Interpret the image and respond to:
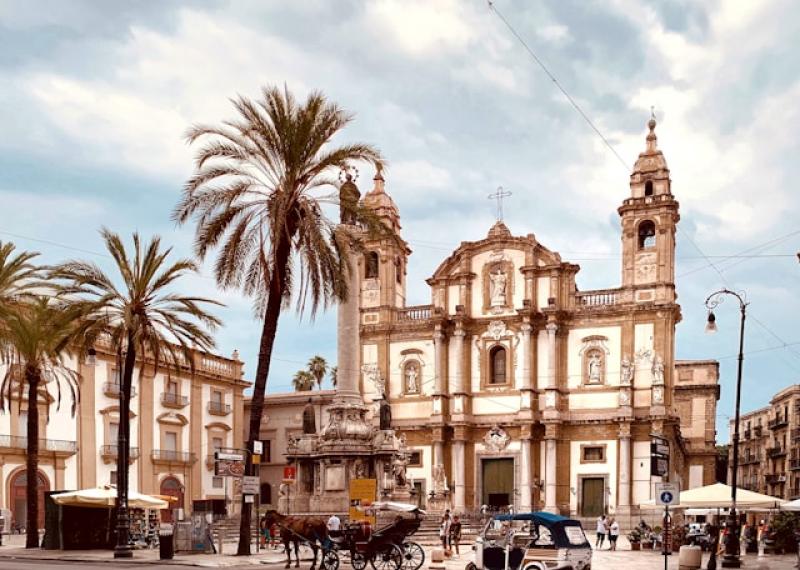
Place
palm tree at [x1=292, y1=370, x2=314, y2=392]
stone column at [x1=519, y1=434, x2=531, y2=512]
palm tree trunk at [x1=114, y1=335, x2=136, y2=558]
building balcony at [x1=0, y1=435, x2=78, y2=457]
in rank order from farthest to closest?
palm tree at [x1=292, y1=370, x2=314, y2=392] → stone column at [x1=519, y1=434, x2=531, y2=512] → building balcony at [x1=0, y1=435, x2=78, y2=457] → palm tree trunk at [x1=114, y1=335, x2=136, y2=558]

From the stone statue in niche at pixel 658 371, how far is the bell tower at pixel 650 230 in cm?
311

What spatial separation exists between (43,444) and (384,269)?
22872 millimetres

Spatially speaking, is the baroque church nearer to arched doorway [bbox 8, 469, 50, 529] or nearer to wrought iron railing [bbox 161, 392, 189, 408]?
wrought iron railing [bbox 161, 392, 189, 408]

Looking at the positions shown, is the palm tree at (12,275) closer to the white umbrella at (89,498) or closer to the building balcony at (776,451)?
the white umbrella at (89,498)

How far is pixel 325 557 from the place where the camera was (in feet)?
70.1

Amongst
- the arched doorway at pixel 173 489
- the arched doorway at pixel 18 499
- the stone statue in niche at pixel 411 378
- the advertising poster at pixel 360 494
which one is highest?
the stone statue in niche at pixel 411 378

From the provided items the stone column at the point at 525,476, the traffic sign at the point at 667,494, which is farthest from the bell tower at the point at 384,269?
the traffic sign at the point at 667,494

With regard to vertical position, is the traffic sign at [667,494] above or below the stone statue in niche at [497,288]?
below

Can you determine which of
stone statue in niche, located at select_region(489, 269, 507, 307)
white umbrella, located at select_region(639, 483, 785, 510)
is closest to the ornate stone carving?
stone statue in niche, located at select_region(489, 269, 507, 307)

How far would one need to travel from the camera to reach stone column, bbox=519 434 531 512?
51.7 meters

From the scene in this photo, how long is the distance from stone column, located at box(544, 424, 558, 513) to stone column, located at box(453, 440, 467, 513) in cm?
474

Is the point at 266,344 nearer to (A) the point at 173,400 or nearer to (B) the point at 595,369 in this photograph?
(A) the point at 173,400

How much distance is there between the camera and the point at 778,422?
82.1 meters

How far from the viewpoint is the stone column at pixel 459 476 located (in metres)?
53.2
